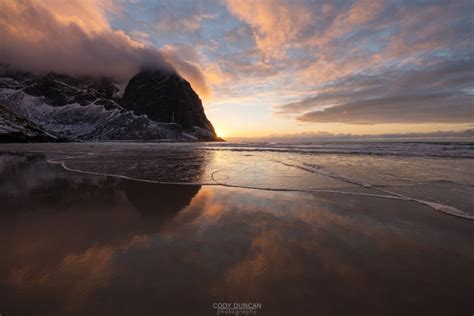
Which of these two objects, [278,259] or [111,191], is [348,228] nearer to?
[278,259]

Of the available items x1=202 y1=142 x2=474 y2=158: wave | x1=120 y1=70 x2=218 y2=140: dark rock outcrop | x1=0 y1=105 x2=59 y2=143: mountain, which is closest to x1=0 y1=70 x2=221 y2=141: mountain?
x1=120 y1=70 x2=218 y2=140: dark rock outcrop

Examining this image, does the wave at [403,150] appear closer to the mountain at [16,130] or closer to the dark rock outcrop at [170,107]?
the mountain at [16,130]

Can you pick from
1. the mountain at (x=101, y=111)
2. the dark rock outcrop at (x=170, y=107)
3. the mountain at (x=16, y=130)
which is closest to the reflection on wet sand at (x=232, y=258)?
the mountain at (x=16, y=130)

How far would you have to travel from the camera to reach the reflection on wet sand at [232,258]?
2.62 metres

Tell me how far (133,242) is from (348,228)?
15.3ft

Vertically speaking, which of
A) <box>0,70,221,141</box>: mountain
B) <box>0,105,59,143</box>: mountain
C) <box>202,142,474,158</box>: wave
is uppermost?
<box>0,70,221,141</box>: mountain

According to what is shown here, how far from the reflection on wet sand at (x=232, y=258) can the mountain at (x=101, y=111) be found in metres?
153

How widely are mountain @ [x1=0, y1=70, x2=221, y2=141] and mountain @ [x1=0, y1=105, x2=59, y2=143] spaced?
6968 centimetres

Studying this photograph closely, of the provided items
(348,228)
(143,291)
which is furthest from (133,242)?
(348,228)

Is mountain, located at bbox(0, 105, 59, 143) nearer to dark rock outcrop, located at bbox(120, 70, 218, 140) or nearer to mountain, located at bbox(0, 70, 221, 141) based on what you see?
mountain, located at bbox(0, 70, 221, 141)

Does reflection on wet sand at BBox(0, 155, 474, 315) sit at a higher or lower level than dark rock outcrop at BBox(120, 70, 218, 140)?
lower

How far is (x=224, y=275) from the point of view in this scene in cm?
313

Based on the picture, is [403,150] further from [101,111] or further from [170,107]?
[101,111]

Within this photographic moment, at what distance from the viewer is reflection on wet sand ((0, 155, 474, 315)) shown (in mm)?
2623
